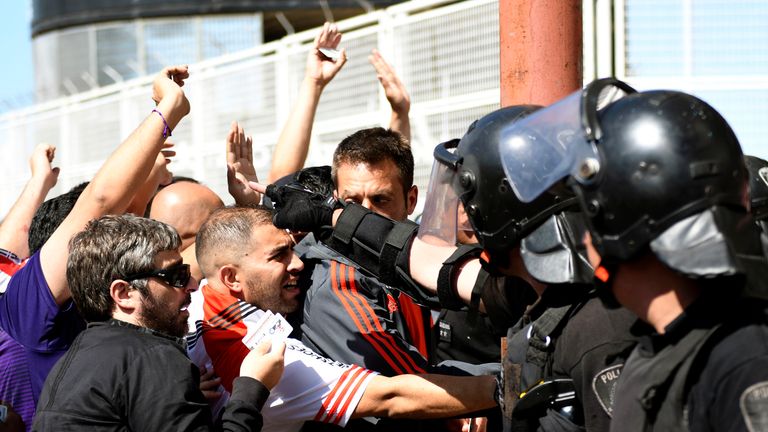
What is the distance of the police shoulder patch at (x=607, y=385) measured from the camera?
6.99 ft

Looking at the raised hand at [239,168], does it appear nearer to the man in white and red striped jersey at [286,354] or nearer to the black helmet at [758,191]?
the man in white and red striped jersey at [286,354]

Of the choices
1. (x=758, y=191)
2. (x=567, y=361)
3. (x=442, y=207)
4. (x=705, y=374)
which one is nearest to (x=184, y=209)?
(x=442, y=207)

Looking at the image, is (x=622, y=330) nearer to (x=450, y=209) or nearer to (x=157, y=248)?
(x=450, y=209)

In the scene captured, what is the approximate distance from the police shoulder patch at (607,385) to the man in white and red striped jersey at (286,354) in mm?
1118

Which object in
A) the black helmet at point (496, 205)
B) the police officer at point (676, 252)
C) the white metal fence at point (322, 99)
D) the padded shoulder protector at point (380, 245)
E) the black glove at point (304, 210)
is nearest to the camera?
the police officer at point (676, 252)

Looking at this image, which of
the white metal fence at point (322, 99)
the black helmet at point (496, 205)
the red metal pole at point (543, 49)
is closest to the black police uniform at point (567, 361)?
the black helmet at point (496, 205)

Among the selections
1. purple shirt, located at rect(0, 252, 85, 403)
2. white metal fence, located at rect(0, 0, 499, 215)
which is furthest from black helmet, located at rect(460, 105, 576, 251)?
white metal fence, located at rect(0, 0, 499, 215)

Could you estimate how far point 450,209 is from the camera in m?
2.72

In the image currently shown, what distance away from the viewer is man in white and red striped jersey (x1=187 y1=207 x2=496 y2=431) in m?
3.21

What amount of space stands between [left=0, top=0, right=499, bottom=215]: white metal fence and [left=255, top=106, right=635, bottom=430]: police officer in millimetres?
3776

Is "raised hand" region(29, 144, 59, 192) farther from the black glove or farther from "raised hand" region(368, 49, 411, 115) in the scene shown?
the black glove

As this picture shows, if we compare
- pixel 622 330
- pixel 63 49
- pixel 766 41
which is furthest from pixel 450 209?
pixel 63 49

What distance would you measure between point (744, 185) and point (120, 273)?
1924 millimetres

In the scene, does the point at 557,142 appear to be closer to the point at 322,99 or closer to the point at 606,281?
the point at 606,281
